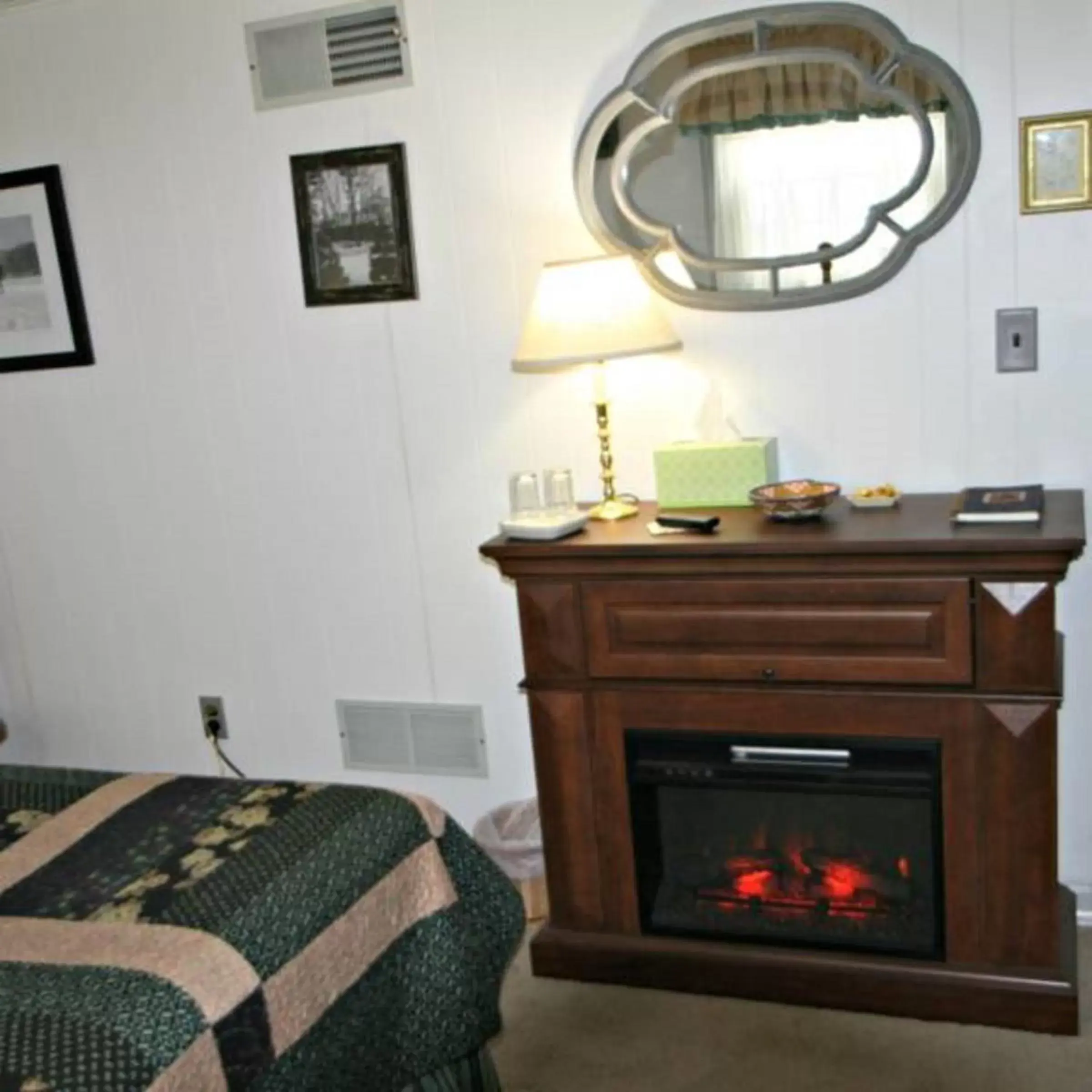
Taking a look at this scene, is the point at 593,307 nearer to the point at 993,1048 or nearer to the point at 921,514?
the point at 921,514

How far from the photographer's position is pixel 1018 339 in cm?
243

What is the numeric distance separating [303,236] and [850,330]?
4.18 ft

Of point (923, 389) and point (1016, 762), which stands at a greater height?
point (923, 389)

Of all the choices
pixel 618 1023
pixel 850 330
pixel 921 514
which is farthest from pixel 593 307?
pixel 618 1023

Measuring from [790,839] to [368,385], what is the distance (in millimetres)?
1410

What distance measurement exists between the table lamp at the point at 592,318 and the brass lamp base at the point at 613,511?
305 millimetres

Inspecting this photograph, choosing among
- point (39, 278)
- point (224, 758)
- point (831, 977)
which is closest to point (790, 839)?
point (831, 977)

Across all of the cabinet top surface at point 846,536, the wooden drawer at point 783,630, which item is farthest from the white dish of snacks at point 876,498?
the wooden drawer at point 783,630

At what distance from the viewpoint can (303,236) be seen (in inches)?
114

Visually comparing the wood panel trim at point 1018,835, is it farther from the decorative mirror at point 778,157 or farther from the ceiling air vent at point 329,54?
the ceiling air vent at point 329,54

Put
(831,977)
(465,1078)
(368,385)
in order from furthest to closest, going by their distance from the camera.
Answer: (368,385)
(831,977)
(465,1078)

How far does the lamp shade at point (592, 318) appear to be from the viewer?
239cm

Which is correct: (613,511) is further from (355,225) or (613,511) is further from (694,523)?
(355,225)

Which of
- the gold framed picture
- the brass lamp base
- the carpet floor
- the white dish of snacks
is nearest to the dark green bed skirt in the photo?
the carpet floor
